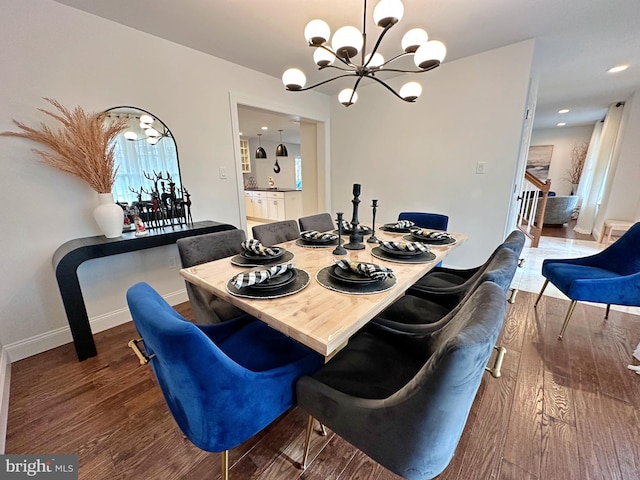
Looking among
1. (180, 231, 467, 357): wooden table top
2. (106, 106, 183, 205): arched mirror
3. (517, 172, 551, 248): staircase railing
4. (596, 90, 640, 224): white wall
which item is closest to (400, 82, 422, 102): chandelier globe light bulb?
(180, 231, 467, 357): wooden table top

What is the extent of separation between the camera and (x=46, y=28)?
1.73 metres

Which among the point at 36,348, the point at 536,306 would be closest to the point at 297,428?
the point at 36,348

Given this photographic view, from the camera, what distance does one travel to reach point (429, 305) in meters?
1.53

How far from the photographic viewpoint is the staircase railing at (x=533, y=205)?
159 inches

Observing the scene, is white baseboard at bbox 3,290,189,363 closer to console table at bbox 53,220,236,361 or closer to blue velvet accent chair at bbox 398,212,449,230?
console table at bbox 53,220,236,361

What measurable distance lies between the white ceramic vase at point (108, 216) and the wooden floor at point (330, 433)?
0.89 metres

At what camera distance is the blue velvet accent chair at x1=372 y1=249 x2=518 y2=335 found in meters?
1.17

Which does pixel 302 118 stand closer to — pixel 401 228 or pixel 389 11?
pixel 401 228

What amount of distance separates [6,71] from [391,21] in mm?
2337

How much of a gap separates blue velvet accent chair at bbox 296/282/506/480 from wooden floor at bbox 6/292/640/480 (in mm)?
465

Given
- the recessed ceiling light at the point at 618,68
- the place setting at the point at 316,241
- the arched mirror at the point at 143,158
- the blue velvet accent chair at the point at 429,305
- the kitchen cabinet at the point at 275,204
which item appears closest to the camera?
the blue velvet accent chair at the point at 429,305

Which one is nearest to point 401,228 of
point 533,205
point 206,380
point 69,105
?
point 206,380

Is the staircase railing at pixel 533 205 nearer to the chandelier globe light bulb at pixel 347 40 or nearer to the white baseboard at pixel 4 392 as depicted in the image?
the chandelier globe light bulb at pixel 347 40

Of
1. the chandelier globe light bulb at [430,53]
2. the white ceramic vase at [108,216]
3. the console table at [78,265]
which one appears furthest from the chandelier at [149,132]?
the chandelier globe light bulb at [430,53]
